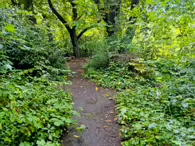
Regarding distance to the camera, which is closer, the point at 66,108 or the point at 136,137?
the point at 136,137

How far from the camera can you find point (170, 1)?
14.3 ft

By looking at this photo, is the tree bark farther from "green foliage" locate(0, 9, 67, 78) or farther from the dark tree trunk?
"green foliage" locate(0, 9, 67, 78)

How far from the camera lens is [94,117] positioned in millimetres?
4016

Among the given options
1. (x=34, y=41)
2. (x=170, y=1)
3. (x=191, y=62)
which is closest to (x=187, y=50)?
(x=191, y=62)

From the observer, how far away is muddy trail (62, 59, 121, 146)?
3.13 meters

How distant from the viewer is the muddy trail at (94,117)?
3.13m

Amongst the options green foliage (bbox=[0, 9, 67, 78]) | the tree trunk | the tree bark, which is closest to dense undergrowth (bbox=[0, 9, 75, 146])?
green foliage (bbox=[0, 9, 67, 78])

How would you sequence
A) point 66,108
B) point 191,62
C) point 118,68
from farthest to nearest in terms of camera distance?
point 118,68
point 191,62
point 66,108

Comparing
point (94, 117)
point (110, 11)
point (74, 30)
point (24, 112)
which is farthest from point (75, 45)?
point (24, 112)

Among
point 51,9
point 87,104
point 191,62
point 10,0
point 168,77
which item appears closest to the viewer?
point 191,62

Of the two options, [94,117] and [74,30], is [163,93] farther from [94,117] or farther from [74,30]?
[74,30]

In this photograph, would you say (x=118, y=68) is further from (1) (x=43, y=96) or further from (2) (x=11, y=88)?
(2) (x=11, y=88)

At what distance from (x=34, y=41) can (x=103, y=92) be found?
2.76 metres

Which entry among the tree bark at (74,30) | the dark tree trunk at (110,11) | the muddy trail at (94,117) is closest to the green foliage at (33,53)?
the muddy trail at (94,117)
